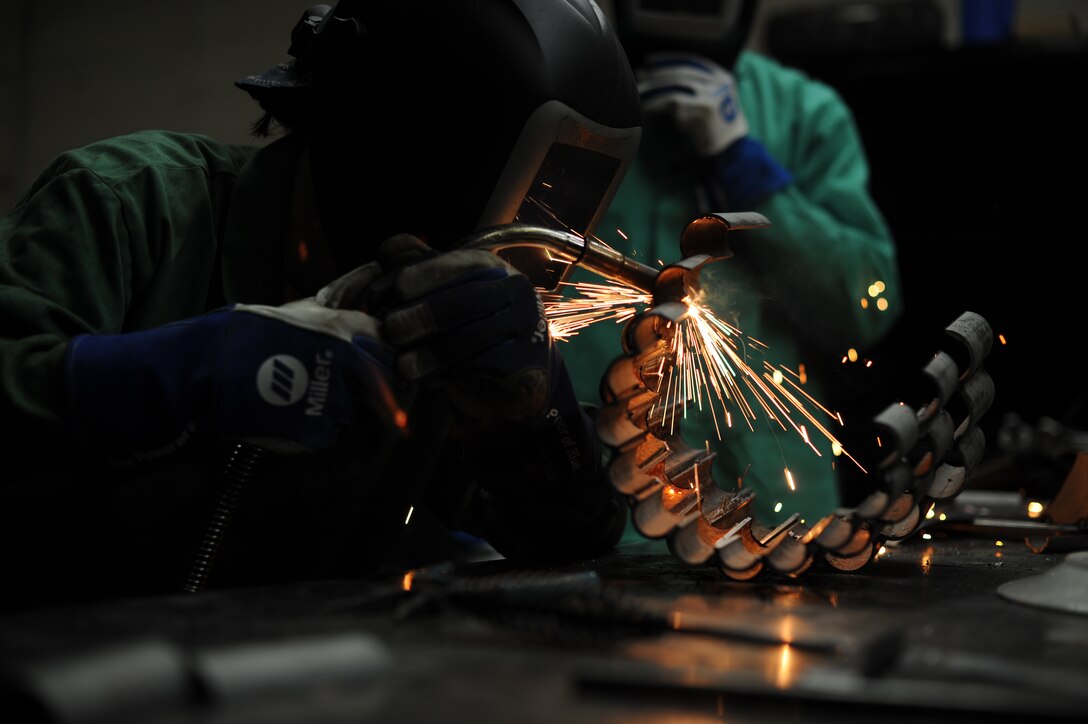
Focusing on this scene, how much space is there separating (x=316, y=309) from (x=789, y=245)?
139 cm

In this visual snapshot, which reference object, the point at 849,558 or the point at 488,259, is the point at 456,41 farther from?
the point at 849,558

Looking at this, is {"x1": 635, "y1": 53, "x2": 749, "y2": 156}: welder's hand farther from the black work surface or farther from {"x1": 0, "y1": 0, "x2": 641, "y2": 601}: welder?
the black work surface

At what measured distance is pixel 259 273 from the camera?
4.84ft

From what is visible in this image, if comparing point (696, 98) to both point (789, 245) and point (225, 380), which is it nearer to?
point (789, 245)

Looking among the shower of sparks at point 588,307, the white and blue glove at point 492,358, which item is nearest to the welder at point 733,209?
the shower of sparks at point 588,307

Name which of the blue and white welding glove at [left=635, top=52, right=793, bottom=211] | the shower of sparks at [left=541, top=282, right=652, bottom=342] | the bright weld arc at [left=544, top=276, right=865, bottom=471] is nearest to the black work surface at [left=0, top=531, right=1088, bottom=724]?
the bright weld arc at [left=544, top=276, right=865, bottom=471]

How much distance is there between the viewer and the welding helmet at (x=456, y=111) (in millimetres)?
1297

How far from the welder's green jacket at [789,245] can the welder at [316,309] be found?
2.03ft

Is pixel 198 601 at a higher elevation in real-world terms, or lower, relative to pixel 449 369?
lower

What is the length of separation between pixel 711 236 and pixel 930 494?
39 cm

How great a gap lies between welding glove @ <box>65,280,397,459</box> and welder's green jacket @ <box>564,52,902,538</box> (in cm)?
94

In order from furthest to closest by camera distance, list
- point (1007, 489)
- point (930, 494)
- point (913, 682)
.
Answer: point (1007, 489) → point (930, 494) → point (913, 682)

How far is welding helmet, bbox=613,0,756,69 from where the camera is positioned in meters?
2.27

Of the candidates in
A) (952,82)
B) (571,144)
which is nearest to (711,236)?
(571,144)
